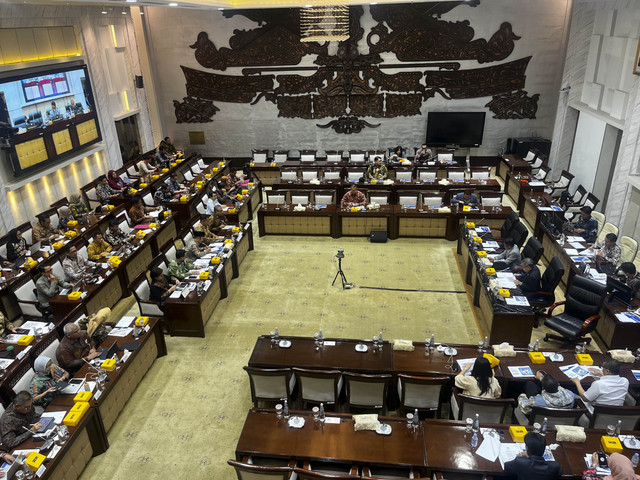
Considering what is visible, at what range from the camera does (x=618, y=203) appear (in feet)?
34.4

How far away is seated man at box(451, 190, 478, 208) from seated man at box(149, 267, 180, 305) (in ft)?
21.6

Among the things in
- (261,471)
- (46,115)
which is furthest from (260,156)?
(261,471)

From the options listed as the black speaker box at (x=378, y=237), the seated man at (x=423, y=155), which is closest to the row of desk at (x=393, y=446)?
the black speaker box at (x=378, y=237)

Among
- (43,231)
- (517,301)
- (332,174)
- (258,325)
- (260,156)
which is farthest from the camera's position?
(260,156)

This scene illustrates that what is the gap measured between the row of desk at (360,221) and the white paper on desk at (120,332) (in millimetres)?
5048

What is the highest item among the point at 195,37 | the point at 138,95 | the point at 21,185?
the point at 195,37

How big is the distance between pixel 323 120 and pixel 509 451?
1304 cm

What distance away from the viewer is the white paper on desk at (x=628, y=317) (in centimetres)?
679

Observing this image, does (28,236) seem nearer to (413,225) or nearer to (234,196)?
→ (234,196)

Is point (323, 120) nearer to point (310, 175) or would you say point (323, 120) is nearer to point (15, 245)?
point (310, 175)

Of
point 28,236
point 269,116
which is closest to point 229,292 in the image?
point 28,236

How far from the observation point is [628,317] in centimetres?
686

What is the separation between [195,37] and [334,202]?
8124mm

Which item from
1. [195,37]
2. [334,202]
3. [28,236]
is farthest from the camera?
[195,37]
